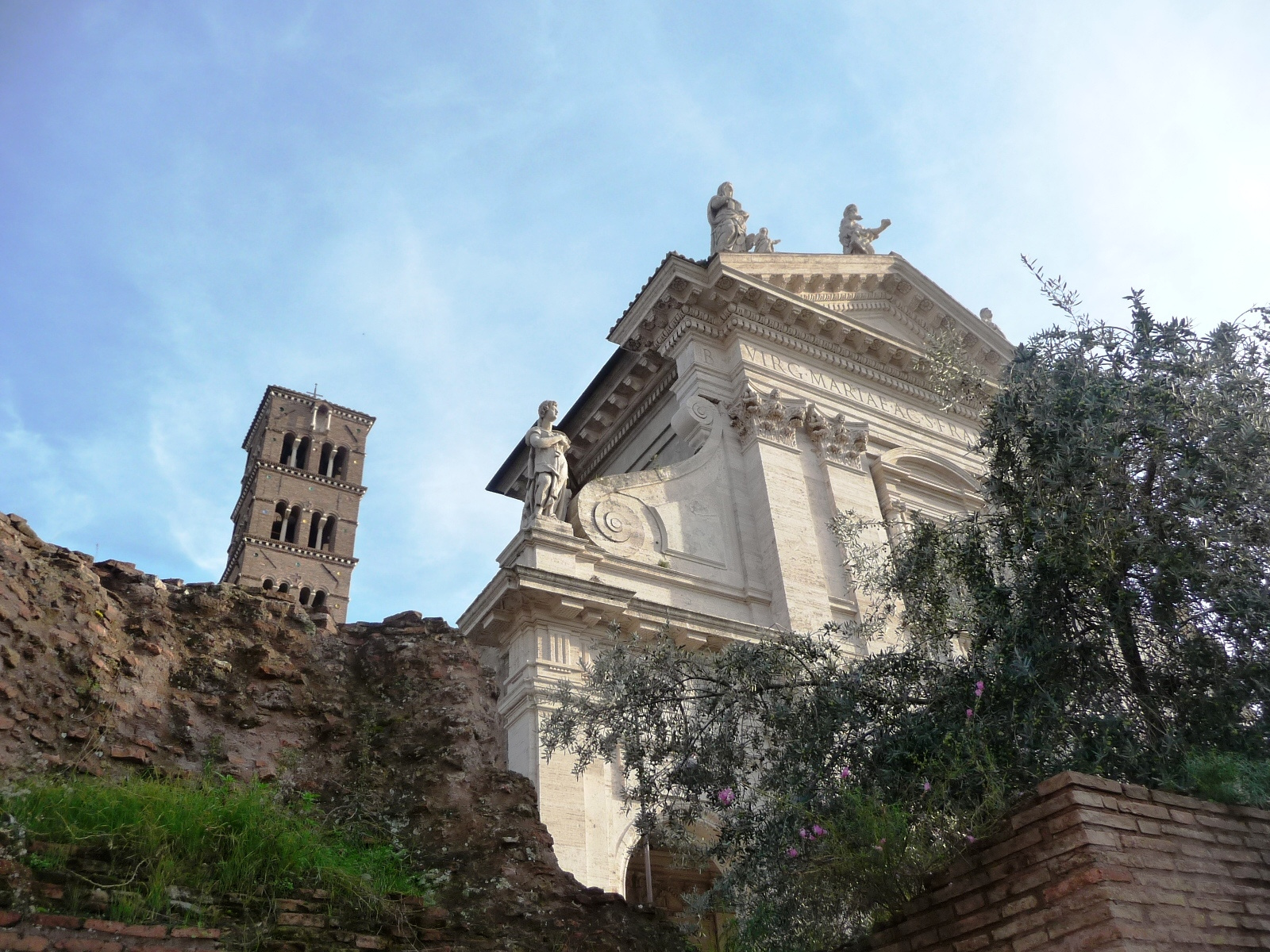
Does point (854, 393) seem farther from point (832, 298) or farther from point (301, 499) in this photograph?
point (301, 499)

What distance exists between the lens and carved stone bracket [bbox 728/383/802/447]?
16.7 metres

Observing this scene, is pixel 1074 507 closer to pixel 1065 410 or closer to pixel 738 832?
pixel 1065 410

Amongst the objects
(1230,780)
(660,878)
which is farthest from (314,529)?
(1230,780)

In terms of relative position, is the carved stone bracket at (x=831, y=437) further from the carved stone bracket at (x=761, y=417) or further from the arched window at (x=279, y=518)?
the arched window at (x=279, y=518)

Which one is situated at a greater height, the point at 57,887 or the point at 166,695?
A: the point at 166,695

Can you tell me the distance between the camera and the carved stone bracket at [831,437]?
17297mm

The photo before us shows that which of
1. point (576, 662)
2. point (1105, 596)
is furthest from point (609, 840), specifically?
point (1105, 596)

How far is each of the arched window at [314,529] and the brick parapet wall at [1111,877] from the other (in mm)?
45152

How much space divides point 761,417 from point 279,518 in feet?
118

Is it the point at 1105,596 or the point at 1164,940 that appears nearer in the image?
the point at 1164,940

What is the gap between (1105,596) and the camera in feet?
23.2

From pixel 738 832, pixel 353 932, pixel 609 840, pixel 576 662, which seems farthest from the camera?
pixel 576 662

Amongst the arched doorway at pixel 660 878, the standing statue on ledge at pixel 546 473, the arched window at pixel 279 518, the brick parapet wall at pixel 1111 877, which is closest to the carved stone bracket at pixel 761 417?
the standing statue on ledge at pixel 546 473

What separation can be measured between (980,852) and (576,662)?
285 inches
